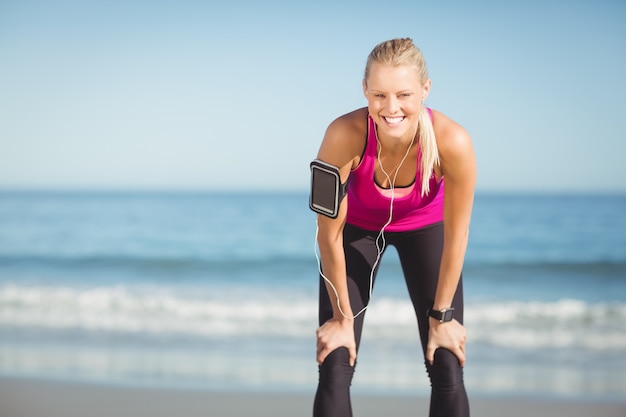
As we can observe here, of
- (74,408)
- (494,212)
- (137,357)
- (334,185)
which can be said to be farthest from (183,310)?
(494,212)

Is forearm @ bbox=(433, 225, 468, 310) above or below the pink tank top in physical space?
below

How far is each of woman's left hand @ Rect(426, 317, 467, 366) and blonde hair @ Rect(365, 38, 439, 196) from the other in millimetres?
431

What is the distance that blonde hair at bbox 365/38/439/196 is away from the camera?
182cm

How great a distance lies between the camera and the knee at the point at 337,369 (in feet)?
6.55

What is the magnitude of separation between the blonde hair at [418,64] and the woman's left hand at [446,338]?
431 millimetres

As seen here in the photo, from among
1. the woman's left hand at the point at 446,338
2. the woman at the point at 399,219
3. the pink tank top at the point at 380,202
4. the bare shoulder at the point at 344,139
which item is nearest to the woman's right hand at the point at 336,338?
the woman at the point at 399,219

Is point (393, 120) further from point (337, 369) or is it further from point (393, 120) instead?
point (337, 369)

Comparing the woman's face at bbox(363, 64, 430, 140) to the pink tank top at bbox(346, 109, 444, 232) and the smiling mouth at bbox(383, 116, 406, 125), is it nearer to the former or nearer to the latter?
the smiling mouth at bbox(383, 116, 406, 125)

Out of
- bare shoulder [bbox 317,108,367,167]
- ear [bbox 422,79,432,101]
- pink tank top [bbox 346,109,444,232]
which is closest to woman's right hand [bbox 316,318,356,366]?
pink tank top [bbox 346,109,444,232]

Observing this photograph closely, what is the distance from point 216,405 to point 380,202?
6.15ft

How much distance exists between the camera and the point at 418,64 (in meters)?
1.85

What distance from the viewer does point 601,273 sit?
9273 millimetres

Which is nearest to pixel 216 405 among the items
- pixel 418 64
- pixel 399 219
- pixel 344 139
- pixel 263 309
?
pixel 399 219

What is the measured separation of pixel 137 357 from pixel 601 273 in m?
6.85
